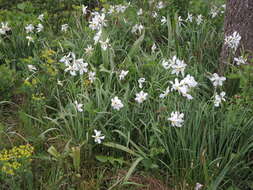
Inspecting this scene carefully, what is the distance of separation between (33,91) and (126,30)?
127cm

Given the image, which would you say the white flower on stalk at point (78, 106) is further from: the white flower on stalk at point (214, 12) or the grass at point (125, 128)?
the white flower on stalk at point (214, 12)

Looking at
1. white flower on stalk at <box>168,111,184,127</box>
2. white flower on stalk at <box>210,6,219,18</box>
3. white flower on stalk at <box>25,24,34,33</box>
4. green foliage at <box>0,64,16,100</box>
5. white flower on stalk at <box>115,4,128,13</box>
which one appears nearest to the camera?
white flower on stalk at <box>168,111,184,127</box>

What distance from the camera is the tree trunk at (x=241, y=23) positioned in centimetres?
339

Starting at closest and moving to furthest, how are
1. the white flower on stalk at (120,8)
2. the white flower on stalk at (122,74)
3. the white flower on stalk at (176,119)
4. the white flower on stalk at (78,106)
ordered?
1. the white flower on stalk at (176,119)
2. the white flower on stalk at (78,106)
3. the white flower on stalk at (122,74)
4. the white flower on stalk at (120,8)

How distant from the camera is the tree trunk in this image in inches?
134

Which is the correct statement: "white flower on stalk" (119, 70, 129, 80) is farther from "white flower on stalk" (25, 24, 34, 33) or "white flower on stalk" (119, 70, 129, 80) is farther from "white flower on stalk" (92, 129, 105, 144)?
"white flower on stalk" (25, 24, 34, 33)

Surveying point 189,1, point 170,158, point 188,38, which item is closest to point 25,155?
point 170,158

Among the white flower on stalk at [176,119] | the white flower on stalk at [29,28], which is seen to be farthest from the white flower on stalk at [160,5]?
the white flower on stalk at [176,119]

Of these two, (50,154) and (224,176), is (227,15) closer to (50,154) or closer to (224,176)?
(224,176)

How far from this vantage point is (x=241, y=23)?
3.45 metres

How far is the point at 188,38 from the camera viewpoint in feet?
13.6

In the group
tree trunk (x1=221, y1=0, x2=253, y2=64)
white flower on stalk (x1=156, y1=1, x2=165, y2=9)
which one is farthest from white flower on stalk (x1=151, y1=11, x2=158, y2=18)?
tree trunk (x1=221, y1=0, x2=253, y2=64)

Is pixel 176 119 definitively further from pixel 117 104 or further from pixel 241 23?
pixel 241 23

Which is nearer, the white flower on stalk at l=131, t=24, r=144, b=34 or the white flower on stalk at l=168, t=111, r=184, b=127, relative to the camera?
the white flower on stalk at l=168, t=111, r=184, b=127
